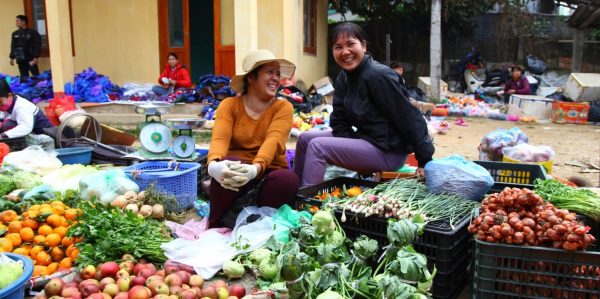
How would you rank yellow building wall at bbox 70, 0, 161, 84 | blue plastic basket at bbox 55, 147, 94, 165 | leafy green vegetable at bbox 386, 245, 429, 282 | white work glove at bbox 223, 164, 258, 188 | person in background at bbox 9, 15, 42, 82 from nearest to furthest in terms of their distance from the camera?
leafy green vegetable at bbox 386, 245, 429, 282 → white work glove at bbox 223, 164, 258, 188 → blue plastic basket at bbox 55, 147, 94, 165 → person in background at bbox 9, 15, 42, 82 → yellow building wall at bbox 70, 0, 161, 84

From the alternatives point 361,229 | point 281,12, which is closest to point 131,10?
point 281,12

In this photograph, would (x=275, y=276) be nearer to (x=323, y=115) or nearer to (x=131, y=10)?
(x=323, y=115)

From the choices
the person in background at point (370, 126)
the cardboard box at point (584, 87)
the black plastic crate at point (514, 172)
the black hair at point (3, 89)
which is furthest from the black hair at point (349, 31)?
the cardboard box at point (584, 87)

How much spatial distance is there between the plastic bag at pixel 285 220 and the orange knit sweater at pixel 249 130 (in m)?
0.36

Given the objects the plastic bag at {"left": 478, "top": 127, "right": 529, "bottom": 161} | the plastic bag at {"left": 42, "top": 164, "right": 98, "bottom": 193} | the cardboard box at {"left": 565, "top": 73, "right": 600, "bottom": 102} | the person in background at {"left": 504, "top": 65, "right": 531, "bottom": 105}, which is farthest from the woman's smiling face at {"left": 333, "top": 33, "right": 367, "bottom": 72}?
the person in background at {"left": 504, "top": 65, "right": 531, "bottom": 105}

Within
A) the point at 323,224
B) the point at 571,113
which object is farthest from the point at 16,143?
the point at 571,113

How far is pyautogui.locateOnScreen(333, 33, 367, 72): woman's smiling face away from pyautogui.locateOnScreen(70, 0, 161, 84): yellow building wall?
801cm

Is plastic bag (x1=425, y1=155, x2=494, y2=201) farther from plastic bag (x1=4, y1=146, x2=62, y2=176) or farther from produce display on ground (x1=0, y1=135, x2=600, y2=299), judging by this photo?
plastic bag (x1=4, y1=146, x2=62, y2=176)

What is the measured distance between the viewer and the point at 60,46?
28.7 ft

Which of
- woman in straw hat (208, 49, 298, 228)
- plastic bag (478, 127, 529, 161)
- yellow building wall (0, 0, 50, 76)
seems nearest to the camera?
woman in straw hat (208, 49, 298, 228)

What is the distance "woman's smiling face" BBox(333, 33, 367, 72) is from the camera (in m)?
3.23

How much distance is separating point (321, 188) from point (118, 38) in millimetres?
8864

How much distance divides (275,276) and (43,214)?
61.7 inches

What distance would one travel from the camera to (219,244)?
2.86 meters
